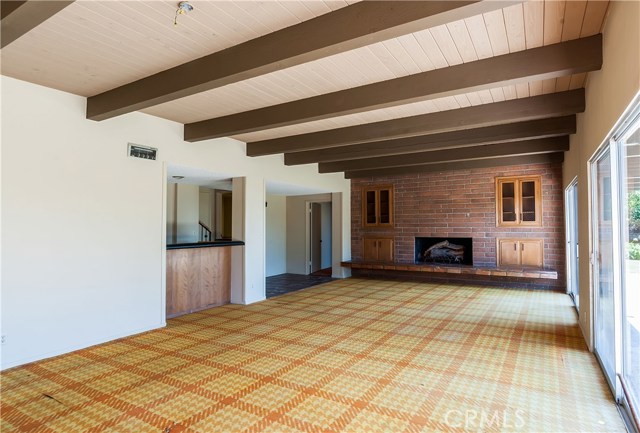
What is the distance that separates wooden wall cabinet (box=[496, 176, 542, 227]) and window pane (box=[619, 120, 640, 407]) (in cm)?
539

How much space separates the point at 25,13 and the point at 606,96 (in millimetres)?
3825

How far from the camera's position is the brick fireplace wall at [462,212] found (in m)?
7.45

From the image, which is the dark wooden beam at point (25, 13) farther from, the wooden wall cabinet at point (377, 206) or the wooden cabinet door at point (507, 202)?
the wooden cabinet door at point (507, 202)

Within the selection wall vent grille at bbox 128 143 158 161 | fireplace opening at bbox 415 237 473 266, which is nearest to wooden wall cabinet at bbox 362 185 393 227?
fireplace opening at bbox 415 237 473 266

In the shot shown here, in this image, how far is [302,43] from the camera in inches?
99.5

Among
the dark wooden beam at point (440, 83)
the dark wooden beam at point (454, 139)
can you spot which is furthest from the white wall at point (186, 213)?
the dark wooden beam at point (440, 83)

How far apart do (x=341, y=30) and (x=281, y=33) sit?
498 millimetres

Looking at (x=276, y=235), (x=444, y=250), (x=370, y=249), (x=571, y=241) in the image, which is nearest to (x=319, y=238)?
(x=276, y=235)

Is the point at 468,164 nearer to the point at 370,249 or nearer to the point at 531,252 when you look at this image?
the point at 531,252

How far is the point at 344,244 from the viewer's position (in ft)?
30.8

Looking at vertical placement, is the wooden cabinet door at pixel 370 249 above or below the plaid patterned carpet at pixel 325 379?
above

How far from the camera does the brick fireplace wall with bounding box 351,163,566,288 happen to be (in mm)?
7445

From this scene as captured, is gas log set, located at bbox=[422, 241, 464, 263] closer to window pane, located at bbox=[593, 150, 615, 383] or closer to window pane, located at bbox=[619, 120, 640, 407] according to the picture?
window pane, located at bbox=[593, 150, 615, 383]

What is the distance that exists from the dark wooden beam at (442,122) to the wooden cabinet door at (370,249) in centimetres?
438
